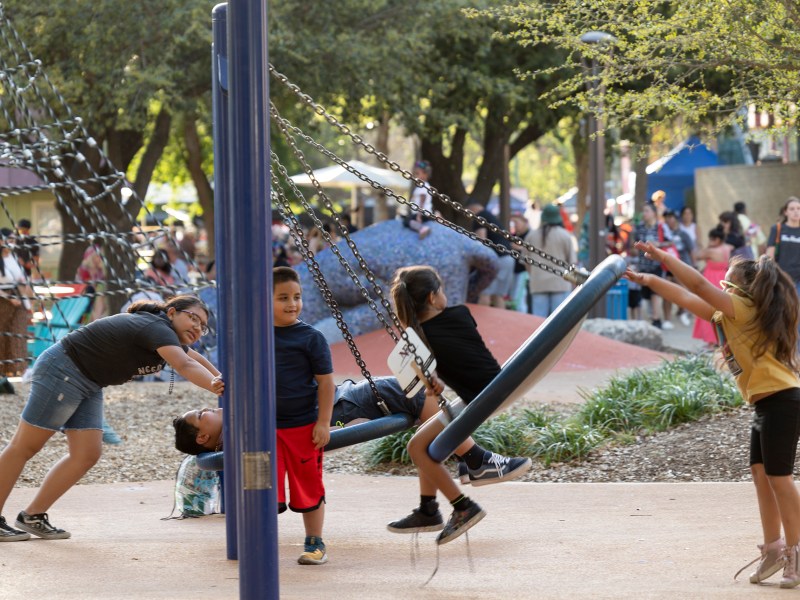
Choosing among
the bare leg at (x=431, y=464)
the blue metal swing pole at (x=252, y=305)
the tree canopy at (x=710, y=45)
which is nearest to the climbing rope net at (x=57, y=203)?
the tree canopy at (x=710, y=45)

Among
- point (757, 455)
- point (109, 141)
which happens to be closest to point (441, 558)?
point (757, 455)

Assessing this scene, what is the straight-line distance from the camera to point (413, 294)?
554cm

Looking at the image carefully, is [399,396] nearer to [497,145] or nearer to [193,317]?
[193,317]

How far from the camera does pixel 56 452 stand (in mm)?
9188

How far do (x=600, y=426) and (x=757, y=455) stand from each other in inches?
149

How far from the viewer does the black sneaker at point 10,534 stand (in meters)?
6.22

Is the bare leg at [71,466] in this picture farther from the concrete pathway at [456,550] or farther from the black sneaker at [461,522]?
the black sneaker at [461,522]

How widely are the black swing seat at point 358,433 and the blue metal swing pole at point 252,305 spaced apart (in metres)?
1.70

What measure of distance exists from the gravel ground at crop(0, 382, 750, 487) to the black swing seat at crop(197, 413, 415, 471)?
7.48ft

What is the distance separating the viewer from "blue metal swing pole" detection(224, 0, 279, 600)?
400 centimetres

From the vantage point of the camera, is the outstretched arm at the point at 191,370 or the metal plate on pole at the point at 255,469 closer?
the metal plate on pole at the point at 255,469

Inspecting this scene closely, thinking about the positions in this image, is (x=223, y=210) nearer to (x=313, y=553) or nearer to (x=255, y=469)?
(x=313, y=553)

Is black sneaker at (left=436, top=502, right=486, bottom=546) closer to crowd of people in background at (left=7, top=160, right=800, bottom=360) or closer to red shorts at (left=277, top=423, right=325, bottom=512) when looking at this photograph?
red shorts at (left=277, top=423, right=325, bottom=512)

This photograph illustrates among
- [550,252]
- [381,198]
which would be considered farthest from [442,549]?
[381,198]
